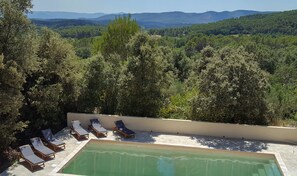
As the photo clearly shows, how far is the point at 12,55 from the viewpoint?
38.9 ft

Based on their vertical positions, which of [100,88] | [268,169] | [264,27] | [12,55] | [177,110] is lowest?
[268,169]

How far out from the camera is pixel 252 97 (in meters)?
14.6

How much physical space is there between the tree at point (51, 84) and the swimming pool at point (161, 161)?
269 centimetres

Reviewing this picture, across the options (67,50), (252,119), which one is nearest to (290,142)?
(252,119)

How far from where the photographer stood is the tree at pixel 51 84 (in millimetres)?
14602

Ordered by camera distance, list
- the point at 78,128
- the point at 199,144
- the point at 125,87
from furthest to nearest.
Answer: the point at 125,87 → the point at 78,128 → the point at 199,144

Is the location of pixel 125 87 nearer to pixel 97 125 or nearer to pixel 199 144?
pixel 97 125

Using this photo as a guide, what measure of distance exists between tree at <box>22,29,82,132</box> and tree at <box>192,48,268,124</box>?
656cm

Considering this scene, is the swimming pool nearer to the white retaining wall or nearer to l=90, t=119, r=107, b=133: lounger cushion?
l=90, t=119, r=107, b=133: lounger cushion

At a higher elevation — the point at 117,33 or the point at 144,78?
the point at 117,33

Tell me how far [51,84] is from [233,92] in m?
8.89

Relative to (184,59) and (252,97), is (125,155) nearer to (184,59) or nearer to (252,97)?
(252,97)

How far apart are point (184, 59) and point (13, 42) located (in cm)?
3298

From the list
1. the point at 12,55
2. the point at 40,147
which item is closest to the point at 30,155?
the point at 40,147
